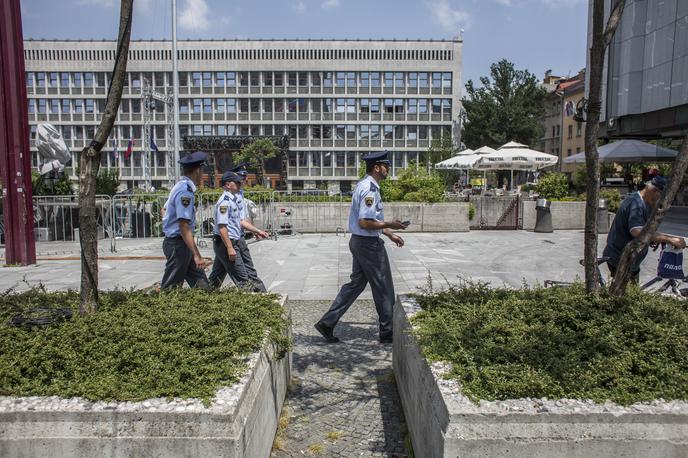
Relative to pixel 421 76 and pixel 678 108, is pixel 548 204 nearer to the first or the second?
pixel 678 108

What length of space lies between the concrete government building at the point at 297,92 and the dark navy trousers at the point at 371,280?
59.1 meters

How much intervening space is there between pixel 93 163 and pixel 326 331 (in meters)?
2.94

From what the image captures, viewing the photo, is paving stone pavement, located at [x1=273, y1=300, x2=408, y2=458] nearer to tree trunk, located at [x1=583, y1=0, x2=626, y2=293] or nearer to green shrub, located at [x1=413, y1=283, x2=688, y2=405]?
green shrub, located at [x1=413, y1=283, x2=688, y2=405]

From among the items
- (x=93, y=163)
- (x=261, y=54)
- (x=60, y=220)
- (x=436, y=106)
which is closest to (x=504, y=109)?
(x=436, y=106)

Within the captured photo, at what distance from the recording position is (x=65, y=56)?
6525 cm

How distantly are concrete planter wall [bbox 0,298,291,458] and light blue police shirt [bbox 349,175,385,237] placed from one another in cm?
308

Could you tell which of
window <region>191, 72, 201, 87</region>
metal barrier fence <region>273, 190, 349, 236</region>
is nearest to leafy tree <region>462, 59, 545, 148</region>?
window <region>191, 72, 201, 87</region>

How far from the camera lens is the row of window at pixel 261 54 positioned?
6456 cm

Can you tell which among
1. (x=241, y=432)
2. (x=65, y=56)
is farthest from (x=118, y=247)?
(x=65, y=56)

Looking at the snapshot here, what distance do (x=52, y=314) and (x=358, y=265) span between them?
2856 mm

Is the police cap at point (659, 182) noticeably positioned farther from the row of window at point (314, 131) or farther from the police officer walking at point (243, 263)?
the row of window at point (314, 131)

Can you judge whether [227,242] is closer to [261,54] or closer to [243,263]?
[243,263]

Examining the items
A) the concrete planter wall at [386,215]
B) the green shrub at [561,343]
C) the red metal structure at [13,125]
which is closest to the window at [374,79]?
the concrete planter wall at [386,215]

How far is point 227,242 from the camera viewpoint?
6090 mm
